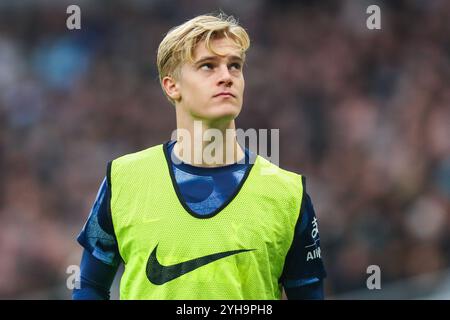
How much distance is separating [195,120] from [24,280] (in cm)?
476


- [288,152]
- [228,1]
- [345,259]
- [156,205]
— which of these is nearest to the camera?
[156,205]

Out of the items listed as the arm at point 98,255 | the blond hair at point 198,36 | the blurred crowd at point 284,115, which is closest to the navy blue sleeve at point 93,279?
the arm at point 98,255

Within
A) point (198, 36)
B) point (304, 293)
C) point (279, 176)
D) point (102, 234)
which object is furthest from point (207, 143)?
point (304, 293)

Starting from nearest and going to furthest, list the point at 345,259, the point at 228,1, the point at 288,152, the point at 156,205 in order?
the point at 156,205 → the point at 345,259 → the point at 288,152 → the point at 228,1

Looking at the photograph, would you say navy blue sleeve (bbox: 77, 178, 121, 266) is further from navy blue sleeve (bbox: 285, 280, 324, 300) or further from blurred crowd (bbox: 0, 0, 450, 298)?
blurred crowd (bbox: 0, 0, 450, 298)

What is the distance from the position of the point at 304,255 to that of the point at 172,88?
2.77ft

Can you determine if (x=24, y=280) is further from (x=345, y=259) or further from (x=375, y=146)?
(x=375, y=146)

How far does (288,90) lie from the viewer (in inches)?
355

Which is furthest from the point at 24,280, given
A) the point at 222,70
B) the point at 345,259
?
the point at 222,70

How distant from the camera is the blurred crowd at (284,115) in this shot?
8.01 m

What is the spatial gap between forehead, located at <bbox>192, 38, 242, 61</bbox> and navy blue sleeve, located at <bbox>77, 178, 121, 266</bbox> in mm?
637

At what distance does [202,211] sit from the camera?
344 cm

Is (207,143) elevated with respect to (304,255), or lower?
elevated

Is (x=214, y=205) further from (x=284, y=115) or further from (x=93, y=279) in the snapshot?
(x=284, y=115)
